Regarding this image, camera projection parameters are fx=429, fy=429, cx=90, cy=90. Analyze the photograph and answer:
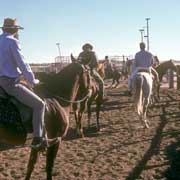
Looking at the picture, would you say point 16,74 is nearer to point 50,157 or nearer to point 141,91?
point 50,157

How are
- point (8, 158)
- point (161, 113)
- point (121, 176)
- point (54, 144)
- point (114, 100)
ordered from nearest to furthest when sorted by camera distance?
point (54, 144)
point (121, 176)
point (8, 158)
point (161, 113)
point (114, 100)

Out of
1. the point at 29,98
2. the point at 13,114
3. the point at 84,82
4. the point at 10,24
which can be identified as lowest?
the point at 13,114

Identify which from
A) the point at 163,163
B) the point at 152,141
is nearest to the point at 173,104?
the point at 152,141

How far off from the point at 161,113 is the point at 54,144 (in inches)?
363

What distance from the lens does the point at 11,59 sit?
20.8 ft

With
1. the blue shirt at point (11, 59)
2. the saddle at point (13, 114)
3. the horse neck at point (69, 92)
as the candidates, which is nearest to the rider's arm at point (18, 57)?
the blue shirt at point (11, 59)

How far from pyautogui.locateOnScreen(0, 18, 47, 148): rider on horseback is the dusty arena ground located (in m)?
1.56

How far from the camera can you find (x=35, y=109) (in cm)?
664

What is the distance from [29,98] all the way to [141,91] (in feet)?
21.6

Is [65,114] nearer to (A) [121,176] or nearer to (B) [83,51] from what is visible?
(A) [121,176]

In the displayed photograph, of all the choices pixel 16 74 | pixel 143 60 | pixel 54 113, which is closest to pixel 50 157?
pixel 54 113

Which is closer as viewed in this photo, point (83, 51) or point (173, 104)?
point (83, 51)

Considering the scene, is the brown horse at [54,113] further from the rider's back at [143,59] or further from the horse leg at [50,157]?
the rider's back at [143,59]

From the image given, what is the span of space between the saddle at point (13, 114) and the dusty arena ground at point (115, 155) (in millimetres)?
1503
